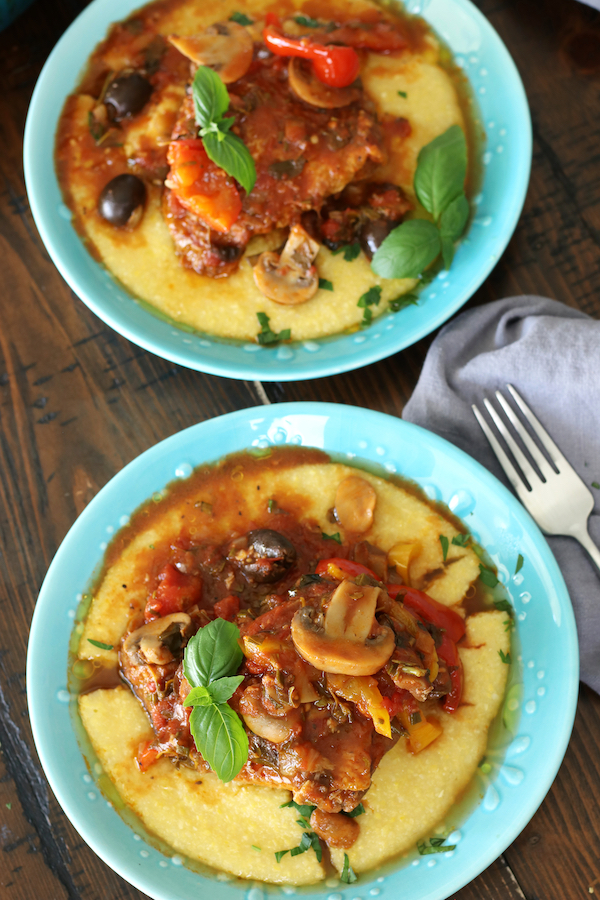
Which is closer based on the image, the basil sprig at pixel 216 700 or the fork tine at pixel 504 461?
the basil sprig at pixel 216 700

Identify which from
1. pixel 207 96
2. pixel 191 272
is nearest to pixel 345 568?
pixel 191 272

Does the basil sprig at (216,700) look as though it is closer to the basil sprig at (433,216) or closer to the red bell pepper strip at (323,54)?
the basil sprig at (433,216)

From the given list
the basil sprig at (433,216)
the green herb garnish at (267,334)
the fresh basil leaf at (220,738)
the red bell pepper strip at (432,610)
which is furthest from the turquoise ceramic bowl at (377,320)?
the fresh basil leaf at (220,738)

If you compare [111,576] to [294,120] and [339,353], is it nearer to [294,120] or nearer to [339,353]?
[339,353]

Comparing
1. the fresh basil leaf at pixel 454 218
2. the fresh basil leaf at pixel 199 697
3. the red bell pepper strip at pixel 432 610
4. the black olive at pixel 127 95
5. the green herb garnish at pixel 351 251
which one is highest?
the fresh basil leaf at pixel 454 218

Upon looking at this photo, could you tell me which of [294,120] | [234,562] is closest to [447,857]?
[234,562]

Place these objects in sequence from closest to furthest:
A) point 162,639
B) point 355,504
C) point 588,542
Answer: point 162,639, point 355,504, point 588,542

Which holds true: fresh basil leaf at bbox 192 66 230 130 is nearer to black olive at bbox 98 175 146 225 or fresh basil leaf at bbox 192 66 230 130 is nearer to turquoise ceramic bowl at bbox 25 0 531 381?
black olive at bbox 98 175 146 225

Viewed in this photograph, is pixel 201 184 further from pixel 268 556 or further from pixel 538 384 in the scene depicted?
pixel 538 384
